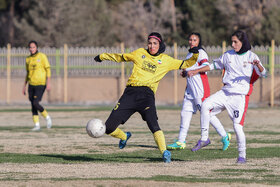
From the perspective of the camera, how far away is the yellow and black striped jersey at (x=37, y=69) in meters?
18.8

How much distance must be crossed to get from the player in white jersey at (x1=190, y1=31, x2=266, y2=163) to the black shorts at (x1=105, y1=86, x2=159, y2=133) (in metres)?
0.83

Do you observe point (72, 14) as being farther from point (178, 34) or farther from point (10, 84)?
point (10, 84)

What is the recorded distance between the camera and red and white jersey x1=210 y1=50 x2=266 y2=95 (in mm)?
11258

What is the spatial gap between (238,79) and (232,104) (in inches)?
16.5

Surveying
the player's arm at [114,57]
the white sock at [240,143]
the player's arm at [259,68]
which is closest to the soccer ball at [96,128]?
the player's arm at [114,57]

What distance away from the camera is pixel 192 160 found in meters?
11.7

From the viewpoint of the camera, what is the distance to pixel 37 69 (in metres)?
18.8

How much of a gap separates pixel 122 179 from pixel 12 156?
3833mm

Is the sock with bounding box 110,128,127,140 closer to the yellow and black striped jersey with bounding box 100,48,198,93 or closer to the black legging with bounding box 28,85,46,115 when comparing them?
the yellow and black striped jersey with bounding box 100,48,198,93

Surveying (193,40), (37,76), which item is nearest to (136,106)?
(193,40)

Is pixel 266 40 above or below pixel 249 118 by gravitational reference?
above

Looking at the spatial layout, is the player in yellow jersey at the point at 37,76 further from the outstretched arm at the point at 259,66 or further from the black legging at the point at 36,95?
the outstretched arm at the point at 259,66

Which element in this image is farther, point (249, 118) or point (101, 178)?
point (249, 118)

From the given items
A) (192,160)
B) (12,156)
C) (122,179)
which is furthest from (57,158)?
(122,179)
